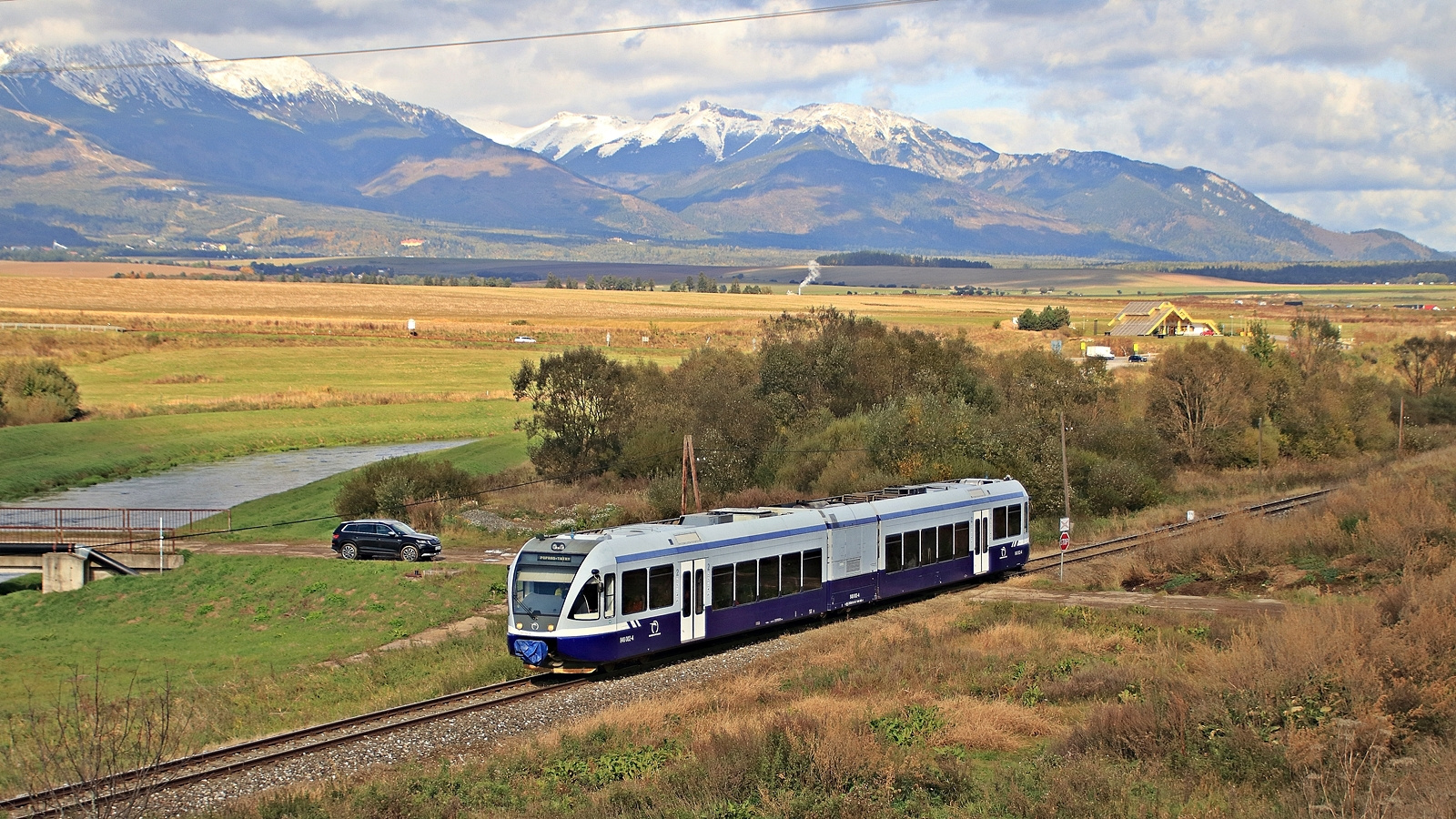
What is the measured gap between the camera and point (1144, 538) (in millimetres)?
41906

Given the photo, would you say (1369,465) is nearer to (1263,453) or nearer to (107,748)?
(1263,453)

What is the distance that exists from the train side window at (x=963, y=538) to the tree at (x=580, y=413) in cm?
2932

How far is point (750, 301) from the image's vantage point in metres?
190

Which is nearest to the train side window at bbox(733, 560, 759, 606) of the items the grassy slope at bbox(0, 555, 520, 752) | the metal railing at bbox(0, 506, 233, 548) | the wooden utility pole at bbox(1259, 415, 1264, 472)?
the grassy slope at bbox(0, 555, 520, 752)

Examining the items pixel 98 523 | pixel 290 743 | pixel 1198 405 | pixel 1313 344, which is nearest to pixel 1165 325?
pixel 1313 344

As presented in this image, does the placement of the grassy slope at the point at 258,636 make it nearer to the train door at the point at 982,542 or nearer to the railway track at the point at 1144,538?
the train door at the point at 982,542

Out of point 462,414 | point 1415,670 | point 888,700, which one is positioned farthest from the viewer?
point 462,414

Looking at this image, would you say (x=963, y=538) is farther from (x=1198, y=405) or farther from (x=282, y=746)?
(x=1198, y=405)

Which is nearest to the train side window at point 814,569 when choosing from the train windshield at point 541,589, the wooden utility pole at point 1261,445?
the train windshield at point 541,589

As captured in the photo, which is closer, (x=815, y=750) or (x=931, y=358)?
(x=815, y=750)

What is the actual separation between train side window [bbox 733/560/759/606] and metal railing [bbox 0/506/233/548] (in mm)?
26954

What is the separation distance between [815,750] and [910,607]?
16.5 meters

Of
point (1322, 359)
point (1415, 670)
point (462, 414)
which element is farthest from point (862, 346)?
point (1415, 670)

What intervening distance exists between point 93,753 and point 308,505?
43782 mm
